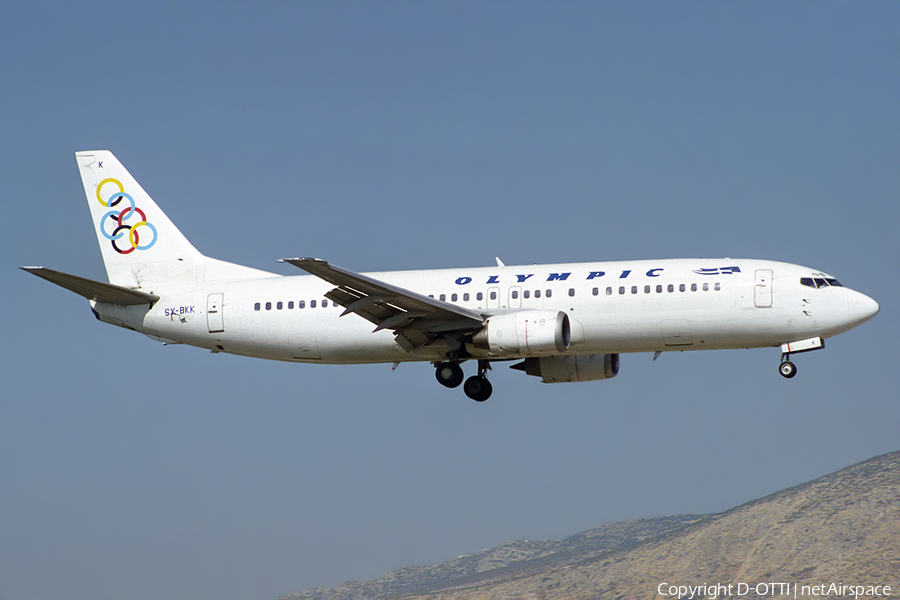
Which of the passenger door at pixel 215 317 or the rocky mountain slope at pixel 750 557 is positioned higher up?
the passenger door at pixel 215 317

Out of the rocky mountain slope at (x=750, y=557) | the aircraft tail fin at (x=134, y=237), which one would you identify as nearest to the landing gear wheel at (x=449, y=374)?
the aircraft tail fin at (x=134, y=237)

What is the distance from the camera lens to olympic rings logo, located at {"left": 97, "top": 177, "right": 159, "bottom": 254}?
4725 centimetres

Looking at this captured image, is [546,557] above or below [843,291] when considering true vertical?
below

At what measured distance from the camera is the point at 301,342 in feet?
137

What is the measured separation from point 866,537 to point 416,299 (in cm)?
9084

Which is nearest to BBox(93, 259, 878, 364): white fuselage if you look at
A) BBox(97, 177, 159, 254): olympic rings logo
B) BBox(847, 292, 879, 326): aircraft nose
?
BBox(847, 292, 879, 326): aircraft nose

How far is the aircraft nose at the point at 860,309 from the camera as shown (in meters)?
37.4

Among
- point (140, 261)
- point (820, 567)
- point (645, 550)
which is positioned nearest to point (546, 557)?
point (645, 550)

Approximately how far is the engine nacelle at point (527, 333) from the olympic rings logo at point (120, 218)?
16.5 meters

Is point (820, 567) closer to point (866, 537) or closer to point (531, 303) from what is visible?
point (866, 537)

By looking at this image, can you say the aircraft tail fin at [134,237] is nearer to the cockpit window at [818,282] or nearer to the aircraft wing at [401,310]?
the aircraft wing at [401,310]

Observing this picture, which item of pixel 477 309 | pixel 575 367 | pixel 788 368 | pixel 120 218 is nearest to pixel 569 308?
pixel 477 309

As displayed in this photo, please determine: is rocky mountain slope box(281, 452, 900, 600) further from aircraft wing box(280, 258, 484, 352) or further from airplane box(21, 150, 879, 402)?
aircraft wing box(280, 258, 484, 352)
